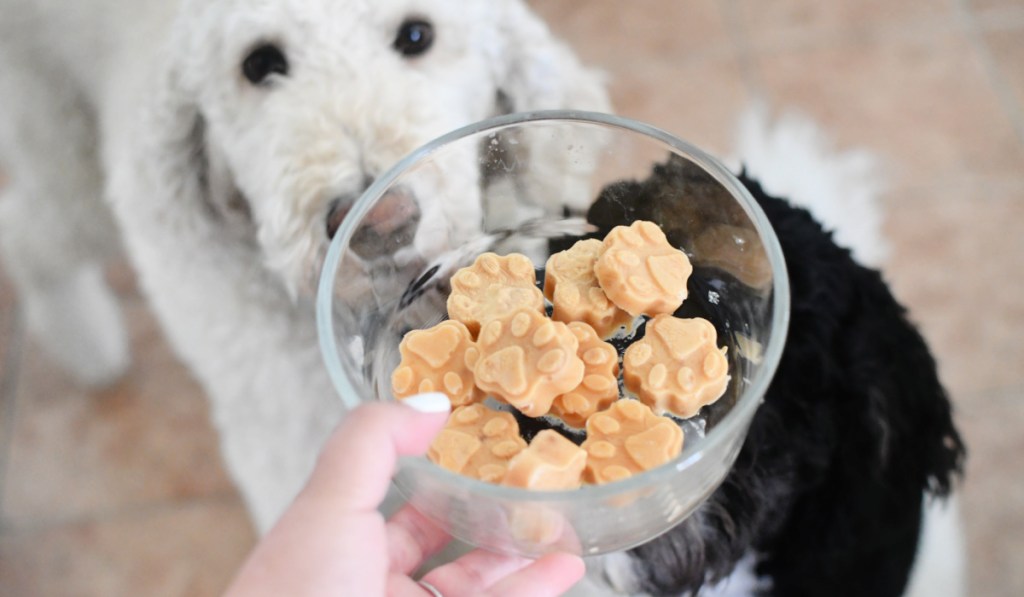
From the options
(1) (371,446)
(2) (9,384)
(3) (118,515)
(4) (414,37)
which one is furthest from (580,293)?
(2) (9,384)

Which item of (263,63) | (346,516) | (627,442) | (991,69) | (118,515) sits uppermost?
(991,69)

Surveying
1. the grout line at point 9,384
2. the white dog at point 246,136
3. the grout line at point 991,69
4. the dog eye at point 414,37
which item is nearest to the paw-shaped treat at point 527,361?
the white dog at point 246,136

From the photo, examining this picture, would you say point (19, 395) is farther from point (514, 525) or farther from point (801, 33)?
point (801, 33)

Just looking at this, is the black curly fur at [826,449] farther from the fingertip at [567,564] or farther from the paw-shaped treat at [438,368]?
the paw-shaped treat at [438,368]

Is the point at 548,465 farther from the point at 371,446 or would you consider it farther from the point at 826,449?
the point at 826,449

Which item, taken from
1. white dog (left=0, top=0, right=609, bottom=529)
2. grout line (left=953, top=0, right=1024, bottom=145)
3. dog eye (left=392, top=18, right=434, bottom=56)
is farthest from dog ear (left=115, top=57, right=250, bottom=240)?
grout line (left=953, top=0, right=1024, bottom=145)

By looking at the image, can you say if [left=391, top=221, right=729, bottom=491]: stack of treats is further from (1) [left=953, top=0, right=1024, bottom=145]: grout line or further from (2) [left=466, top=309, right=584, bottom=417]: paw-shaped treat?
(1) [left=953, top=0, right=1024, bottom=145]: grout line
